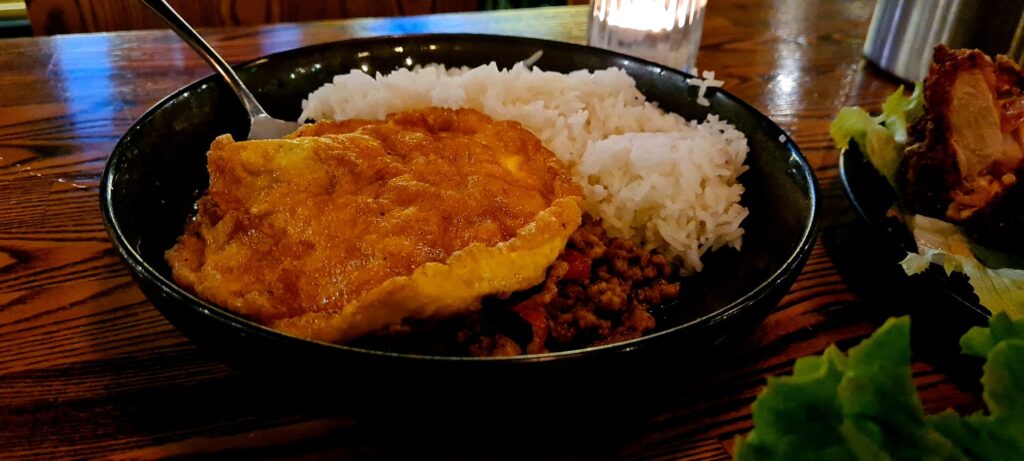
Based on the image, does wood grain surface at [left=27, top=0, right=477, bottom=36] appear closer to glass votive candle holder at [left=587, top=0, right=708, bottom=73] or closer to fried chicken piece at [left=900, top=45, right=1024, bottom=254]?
glass votive candle holder at [left=587, top=0, right=708, bottom=73]

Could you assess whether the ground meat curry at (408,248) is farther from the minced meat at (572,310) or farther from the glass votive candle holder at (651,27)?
the glass votive candle holder at (651,27)

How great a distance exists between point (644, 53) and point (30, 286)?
208 cm

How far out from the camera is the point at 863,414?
70cm

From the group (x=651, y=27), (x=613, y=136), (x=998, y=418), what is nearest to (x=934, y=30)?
(x=651, y=27)

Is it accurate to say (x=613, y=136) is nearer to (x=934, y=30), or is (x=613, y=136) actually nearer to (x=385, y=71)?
(x=385, y=71)

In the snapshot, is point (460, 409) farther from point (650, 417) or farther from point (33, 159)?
point (33, 159)

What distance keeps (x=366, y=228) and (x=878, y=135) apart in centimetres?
142

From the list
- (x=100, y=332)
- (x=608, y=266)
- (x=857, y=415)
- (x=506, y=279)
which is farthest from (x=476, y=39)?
(x=857, y=415)

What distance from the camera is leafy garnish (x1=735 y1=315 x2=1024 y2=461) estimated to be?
0.70m

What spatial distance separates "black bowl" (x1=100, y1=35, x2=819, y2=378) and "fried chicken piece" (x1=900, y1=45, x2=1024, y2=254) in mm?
379

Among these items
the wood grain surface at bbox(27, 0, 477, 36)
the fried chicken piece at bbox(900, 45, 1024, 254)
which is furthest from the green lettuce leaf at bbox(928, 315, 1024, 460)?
the wood grain surface at bbox(27, 0, 477, 36)

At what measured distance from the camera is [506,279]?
4.01ft

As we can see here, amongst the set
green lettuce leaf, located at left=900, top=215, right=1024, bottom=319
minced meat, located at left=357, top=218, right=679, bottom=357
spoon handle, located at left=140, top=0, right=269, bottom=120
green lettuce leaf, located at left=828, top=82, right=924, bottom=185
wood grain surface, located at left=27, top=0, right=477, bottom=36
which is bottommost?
wood grain surface, located at left=27, top=0, right=477, bottom=36

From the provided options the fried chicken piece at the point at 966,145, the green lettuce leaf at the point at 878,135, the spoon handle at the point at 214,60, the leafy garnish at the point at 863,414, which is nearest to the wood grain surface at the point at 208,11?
the spoon handle at the point at 214,60
